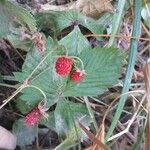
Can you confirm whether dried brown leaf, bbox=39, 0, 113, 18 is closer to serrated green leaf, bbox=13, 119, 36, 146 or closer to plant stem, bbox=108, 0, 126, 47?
plant stem, bbox=108, 0, 126, 47

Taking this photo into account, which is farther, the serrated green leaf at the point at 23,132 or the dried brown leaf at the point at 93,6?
the dried brown leaf at the point at 93,6

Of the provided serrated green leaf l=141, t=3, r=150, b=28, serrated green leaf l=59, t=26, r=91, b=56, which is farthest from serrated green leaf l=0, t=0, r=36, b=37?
serrated green leaf l=141, t=3, r=150, b=28

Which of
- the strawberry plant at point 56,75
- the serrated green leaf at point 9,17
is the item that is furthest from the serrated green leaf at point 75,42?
the serrated green leaf at point 9,17

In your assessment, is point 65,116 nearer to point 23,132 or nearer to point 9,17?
point 23,132

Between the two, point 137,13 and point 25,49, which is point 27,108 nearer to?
point 25,49

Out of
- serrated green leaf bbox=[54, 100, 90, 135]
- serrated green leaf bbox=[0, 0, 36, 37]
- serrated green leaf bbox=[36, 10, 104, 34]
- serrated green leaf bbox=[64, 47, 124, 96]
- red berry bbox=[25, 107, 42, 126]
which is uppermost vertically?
serrated green leaf bbox=[0, 0, 36, 37]

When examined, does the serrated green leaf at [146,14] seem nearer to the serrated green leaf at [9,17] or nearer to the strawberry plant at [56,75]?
the strawberry plant at [56,75]

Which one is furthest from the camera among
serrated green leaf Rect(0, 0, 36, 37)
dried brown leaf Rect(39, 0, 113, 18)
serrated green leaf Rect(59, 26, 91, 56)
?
dried brown leaf Rect(39, 0, 113, 18)

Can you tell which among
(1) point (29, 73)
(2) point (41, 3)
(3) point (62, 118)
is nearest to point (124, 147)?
(3) point (62, 118)
